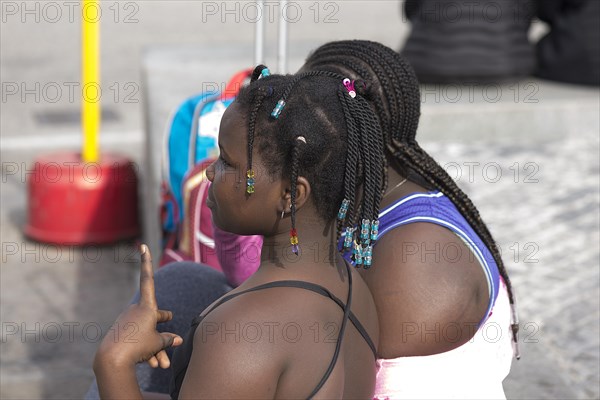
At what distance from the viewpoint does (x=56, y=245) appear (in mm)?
5504

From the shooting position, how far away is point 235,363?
1.84 metres

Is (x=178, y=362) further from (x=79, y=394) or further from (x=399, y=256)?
(x=79, y=394)

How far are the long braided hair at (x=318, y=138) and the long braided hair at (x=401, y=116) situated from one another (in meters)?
0.46

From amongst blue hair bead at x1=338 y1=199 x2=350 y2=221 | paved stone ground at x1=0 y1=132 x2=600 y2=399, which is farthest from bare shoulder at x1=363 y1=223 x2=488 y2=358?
paved stone ground at x1=0 y1=132 x2=600 y2=399

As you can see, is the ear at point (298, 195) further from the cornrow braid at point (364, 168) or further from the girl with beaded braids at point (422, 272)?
the girl with beaded braids at point (422, 272)

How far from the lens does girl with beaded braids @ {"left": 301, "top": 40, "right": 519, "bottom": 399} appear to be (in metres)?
2.36

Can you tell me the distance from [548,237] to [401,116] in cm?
294

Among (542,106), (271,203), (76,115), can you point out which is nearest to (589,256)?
(542,106)

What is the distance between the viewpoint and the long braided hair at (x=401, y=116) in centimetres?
263

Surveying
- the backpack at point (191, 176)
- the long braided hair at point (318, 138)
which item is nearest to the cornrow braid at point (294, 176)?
the long braided hair at point (318, 138)

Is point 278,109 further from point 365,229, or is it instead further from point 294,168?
point 365,229

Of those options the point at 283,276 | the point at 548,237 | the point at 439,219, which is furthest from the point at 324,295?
the point at 548,237

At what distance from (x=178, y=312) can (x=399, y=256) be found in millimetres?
765

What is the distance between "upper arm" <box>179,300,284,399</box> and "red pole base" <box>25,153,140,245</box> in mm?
3667
